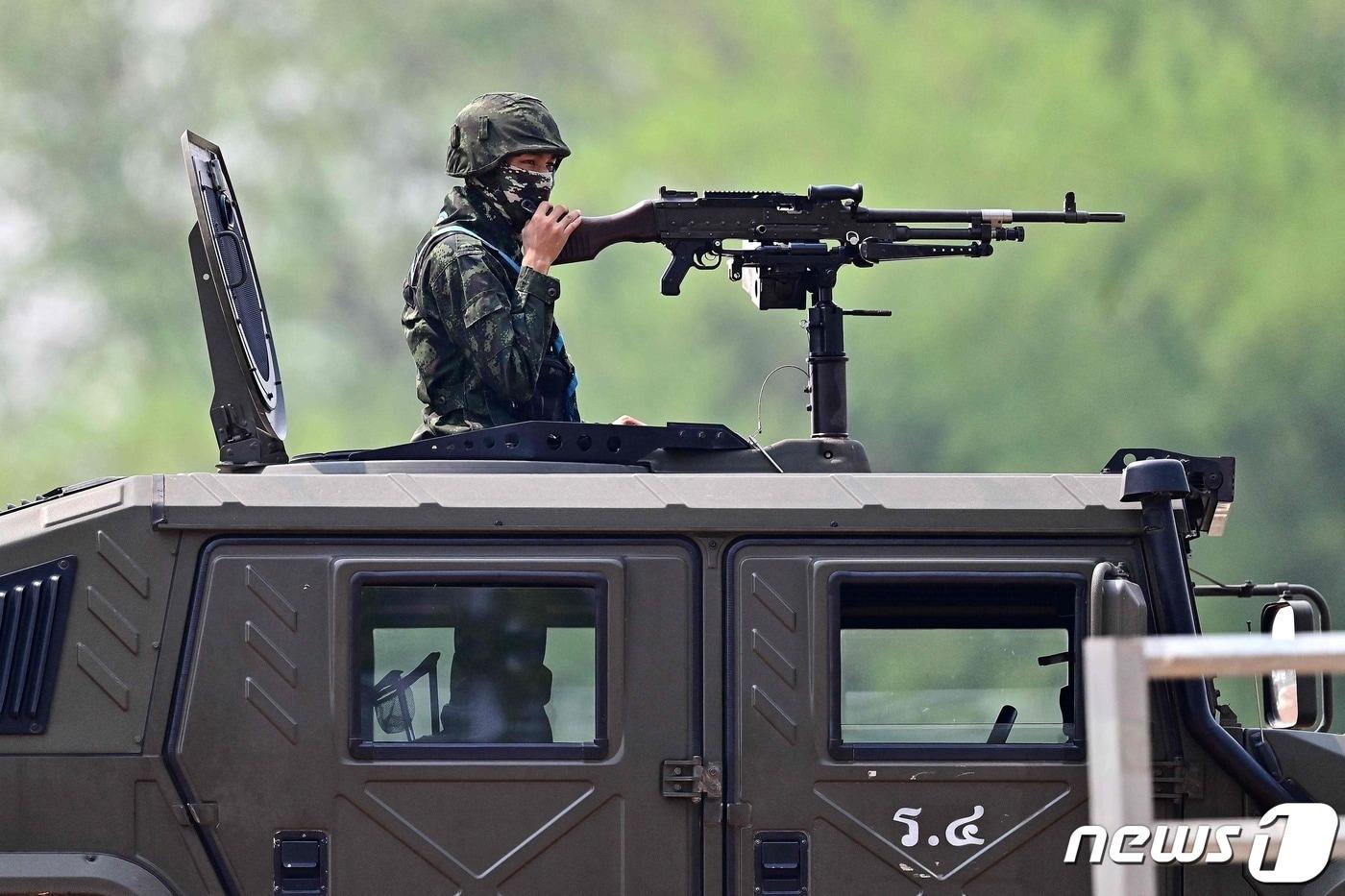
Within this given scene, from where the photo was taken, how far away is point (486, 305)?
4.87 meters

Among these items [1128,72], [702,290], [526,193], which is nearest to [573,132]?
[702,290]

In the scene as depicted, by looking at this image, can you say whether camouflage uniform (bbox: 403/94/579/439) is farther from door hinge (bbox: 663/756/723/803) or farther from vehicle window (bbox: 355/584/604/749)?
door hinge (bbox: 663/756/723/803)

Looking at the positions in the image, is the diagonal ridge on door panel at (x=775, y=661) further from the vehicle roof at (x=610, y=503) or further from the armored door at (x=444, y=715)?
the vehicle roof at (x=610, y=503)

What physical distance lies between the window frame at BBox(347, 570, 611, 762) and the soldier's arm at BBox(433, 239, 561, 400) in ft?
2.89

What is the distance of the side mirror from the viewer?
13.4 ft

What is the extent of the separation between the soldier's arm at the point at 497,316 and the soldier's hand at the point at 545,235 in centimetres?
6

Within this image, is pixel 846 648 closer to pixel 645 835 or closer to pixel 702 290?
pixel 645 835

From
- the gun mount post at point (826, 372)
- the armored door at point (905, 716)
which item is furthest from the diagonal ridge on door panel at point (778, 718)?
the gun mount post at point (826, 372)

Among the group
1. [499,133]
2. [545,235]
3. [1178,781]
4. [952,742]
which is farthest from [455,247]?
[1178,781]

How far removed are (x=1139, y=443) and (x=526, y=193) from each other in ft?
43.0

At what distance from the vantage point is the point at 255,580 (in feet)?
13.7

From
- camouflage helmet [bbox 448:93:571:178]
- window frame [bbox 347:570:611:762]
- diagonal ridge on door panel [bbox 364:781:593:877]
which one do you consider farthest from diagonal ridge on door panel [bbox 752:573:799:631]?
camouflage helmet [bbox 448:93:571:178]

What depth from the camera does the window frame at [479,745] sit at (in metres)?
4.11

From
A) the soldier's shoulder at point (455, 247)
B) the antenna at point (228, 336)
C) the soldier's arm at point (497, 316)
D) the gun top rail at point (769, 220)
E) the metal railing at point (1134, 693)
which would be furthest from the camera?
the gun top rail at point (769, 220)
